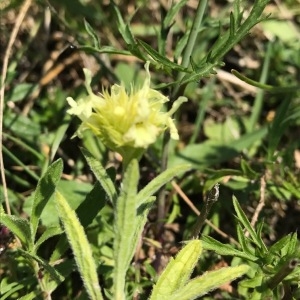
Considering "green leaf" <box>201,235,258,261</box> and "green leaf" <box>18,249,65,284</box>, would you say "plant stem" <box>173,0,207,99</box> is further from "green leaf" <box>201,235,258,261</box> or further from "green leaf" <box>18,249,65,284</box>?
"green leaf" <box>18,249,65,284</box>

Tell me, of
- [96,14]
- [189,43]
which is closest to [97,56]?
[96,14]

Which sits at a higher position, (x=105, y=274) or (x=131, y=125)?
(x=131, y=125)

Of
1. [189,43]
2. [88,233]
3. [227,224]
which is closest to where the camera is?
[189,43]

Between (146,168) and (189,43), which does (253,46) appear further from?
(189,43)

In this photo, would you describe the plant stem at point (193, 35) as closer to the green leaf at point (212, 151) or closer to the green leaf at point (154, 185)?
the green leaf at point (154, 185)

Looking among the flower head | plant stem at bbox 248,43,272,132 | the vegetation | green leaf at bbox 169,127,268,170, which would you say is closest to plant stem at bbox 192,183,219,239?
the vegetation

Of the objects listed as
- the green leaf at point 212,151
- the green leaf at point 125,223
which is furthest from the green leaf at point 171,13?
the green leaf at point 125,223

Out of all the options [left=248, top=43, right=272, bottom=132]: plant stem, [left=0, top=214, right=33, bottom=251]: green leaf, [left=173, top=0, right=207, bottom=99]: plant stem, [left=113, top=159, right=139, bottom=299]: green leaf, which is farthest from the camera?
[left=248, top=43, right=272, bottom=132]: plant stem
